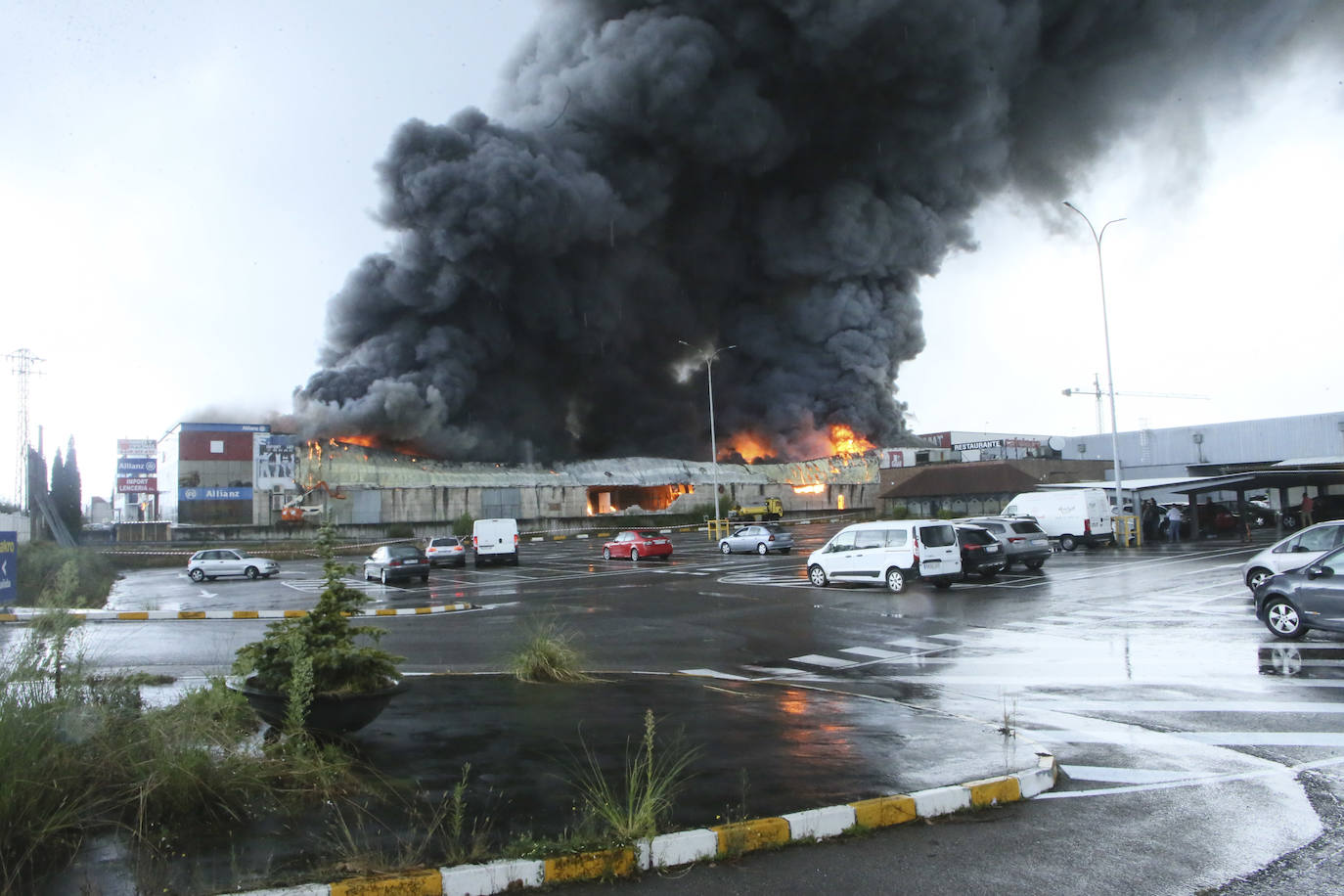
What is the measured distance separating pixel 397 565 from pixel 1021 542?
15.0 meters

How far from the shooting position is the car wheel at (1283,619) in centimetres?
1035

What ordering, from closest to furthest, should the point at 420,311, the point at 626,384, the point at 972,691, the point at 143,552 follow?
the point at 972,691
the point at 143,552
the point at 420,311
the point at 626,384

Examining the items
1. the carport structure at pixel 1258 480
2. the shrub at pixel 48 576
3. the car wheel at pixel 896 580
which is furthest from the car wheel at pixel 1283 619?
the carport structure at pixel 1258 480

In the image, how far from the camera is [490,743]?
6.09m

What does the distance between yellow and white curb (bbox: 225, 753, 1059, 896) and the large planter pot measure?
2.11 m

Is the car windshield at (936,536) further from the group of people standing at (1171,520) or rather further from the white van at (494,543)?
the white van at (494,543)

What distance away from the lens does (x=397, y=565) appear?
23.5 m

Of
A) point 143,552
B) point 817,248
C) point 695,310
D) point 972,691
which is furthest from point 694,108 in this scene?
point 972,691

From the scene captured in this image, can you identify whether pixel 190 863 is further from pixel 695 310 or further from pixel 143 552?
pixel 695 310

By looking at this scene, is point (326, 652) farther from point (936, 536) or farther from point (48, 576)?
point (48, 576)

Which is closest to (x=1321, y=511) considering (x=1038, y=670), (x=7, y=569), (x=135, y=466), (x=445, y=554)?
(x=1038, y=670)

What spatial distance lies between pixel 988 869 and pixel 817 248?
6496 cm

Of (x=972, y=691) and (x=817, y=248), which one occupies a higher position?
(x=817, y=248)

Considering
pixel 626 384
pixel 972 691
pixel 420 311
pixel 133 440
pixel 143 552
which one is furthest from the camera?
pixel 626 384
